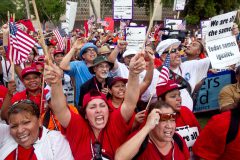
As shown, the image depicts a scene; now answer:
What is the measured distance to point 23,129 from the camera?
9.44 ft

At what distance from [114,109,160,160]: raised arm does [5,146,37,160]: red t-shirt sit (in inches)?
27.5

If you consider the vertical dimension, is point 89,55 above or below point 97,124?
above

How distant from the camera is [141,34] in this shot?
6090 mm

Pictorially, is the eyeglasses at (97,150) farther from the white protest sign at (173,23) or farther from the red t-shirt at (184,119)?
the white protest sign at (173,23)

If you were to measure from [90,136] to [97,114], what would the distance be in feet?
0.65

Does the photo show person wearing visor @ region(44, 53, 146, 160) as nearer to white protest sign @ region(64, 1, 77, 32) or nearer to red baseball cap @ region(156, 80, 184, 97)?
red baseball cap @ region(156, 80, 184, 97)

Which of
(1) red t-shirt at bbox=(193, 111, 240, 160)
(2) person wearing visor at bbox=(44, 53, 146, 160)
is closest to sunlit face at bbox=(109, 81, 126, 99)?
(2) person wearing visor at bbox=(44, 53, 146, 160)

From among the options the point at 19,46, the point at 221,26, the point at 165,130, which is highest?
the point at 221,26

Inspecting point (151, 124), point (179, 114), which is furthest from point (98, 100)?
point (179, 114)

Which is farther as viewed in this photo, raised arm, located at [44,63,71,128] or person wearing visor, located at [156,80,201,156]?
person wearing visor, located at [156,80,201,156]

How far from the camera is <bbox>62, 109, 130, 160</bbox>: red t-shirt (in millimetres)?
3033

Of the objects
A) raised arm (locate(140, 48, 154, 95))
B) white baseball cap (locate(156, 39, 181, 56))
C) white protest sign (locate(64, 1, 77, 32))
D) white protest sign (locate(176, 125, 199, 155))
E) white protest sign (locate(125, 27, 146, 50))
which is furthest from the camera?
white protest sign (locate(64, 1, 77, 32))

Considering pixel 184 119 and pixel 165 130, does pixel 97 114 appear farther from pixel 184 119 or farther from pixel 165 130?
pixel 184 119

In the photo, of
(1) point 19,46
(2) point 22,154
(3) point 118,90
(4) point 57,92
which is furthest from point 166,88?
(1) point 19,46
